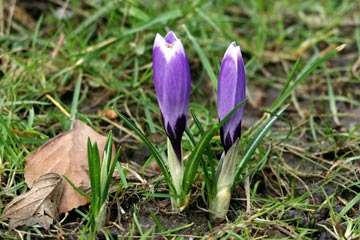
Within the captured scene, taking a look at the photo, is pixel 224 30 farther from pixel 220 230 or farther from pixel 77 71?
pixel 220 230

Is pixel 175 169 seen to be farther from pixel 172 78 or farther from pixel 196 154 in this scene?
pixel 172 78

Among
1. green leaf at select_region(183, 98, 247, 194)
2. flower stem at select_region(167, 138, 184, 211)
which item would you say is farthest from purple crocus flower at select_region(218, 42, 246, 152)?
flower stem at select_region(167, 138, 184, 211)

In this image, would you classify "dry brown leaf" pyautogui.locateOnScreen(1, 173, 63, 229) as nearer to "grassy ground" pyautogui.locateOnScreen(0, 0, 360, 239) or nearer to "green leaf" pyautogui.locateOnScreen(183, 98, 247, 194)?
"grassy ground" pyautogui.locateOnScreen(0, 0, 360, 239)

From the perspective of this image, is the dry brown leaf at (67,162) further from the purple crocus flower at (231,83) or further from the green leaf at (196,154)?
the purple crocus flower at (231,83)

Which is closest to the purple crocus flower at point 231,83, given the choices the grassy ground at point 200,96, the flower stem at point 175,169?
the flower stem at point 175,169

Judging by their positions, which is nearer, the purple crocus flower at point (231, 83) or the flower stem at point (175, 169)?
the purple crocus flower at point (231, 83)

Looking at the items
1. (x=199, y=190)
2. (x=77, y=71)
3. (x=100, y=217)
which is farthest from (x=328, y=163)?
(x=77, y=71)

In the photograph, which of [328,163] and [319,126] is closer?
[328,163]
